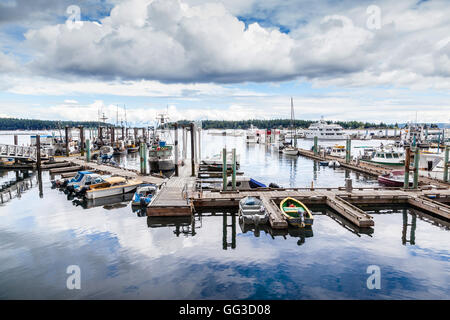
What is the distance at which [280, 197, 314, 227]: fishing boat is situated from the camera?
22281 mm

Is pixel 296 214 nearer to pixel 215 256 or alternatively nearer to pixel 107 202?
pixel 215 256

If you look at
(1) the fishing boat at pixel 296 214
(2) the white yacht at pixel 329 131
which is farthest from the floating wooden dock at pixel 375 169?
(2) the white yacht at pixel 329 131

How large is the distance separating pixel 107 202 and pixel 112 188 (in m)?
2.22

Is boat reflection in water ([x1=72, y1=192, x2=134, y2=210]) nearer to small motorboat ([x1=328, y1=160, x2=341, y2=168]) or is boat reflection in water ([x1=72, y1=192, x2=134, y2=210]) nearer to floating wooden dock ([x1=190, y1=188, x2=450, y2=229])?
floating wooden dock ([x1=190, y1=188, x2=450, y2=229])

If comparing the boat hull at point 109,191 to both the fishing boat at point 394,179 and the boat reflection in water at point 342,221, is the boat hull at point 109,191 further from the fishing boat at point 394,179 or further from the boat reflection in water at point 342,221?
the fishing boat at point 394,179

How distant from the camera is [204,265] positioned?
54.4ft

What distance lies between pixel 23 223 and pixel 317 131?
157 meters

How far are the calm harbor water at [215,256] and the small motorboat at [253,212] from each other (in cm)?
83

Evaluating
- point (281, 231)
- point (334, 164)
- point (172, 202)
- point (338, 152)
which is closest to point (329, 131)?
point (338, 152)

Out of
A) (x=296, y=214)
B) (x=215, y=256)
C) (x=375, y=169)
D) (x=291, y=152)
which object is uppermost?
(x=291, y=152)

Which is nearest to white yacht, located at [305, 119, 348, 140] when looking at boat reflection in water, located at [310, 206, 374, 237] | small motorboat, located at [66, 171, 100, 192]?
boat reflection in water, located at [310, 206, 374, 237]

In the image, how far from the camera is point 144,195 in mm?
29609

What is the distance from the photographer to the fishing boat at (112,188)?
32.0 m
